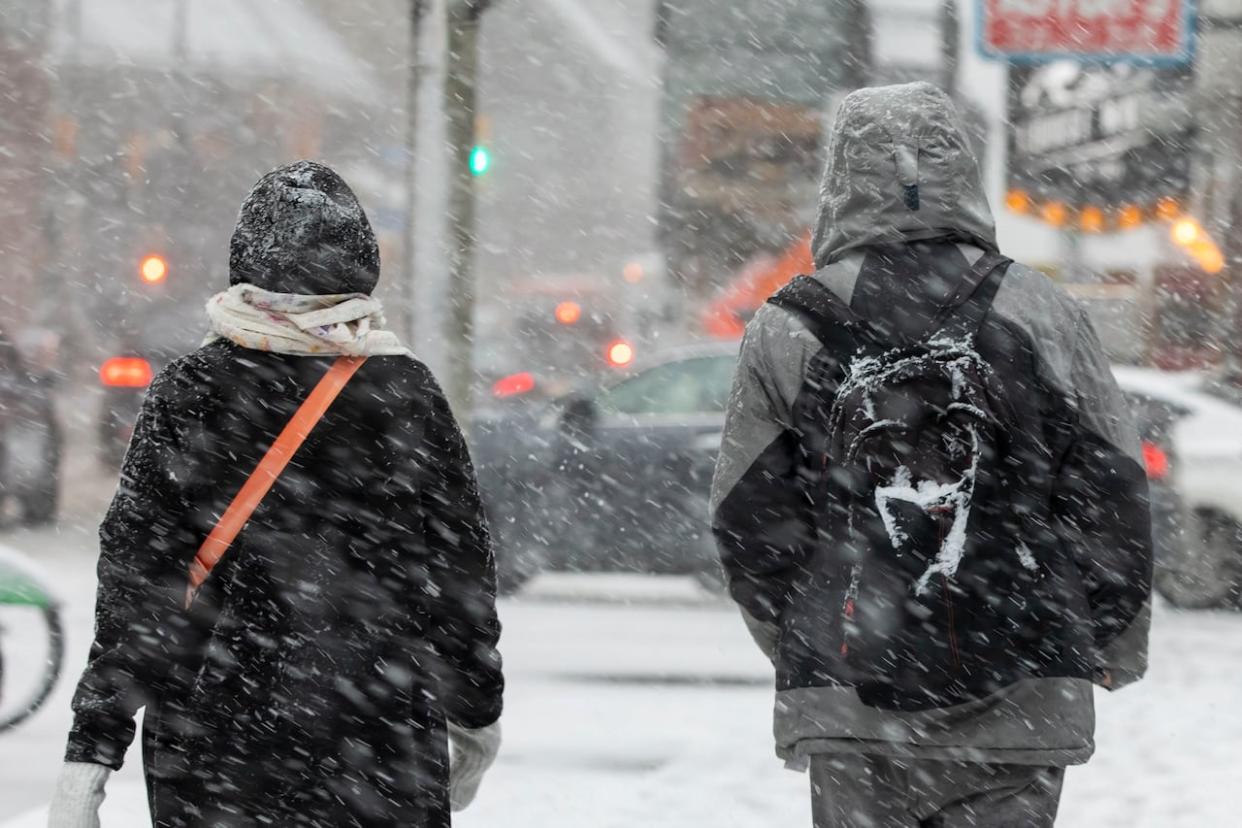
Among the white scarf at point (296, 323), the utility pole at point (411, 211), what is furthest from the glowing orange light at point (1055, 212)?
the white scarf at point (296, 323)

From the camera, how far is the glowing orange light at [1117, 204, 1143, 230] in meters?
23.1

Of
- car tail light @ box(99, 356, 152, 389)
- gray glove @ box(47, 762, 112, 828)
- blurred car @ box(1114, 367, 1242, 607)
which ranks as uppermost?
gray glove @ box(47, 762, 112, 828)

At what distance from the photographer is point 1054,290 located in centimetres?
285

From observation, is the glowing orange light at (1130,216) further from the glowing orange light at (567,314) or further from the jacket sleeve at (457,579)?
the glowing orange light at (567,314)

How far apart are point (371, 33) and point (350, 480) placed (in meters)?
71.6

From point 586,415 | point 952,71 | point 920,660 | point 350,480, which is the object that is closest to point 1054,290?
point 920,660

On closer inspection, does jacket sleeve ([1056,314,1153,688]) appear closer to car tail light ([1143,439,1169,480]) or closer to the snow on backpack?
the snow on backpack

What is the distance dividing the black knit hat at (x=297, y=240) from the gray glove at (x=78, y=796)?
0.78 m

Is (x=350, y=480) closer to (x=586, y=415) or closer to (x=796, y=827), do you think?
(x=796, y=827)

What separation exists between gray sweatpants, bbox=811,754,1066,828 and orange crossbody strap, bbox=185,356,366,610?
37.4 inches

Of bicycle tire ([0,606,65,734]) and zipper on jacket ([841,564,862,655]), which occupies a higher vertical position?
zipper on jacket ([841,564,862,655])

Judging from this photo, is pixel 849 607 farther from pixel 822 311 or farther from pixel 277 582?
pixel 277 582

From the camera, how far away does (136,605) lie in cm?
275

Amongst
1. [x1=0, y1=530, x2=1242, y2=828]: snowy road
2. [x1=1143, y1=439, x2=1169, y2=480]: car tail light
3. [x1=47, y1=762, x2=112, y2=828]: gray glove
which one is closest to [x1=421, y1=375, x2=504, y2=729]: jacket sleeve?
[x1=47, y1=762, x2=112, y2=828]: gray glove
